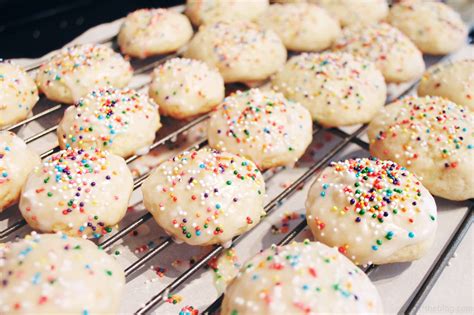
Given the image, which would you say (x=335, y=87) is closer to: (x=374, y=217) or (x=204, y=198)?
(x=374, y=217)

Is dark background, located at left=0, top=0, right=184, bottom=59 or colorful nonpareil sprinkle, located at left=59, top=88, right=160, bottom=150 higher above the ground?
dark background, located at left=0, top=0, right=184, bottom=59

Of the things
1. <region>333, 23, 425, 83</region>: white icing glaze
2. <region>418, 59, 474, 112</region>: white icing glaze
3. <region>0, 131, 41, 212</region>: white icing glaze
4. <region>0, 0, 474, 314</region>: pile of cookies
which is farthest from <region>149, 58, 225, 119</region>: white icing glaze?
<region>418, 59, 474, 112</region>: white icing glaze

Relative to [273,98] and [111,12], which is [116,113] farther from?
[111,12]

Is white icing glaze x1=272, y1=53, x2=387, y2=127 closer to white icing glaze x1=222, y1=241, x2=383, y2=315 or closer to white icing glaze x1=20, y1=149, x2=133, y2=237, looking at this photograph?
white icing glaze x1=222, y1=241, x2=383, y2=315

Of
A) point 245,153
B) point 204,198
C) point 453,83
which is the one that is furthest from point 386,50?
point 204,198

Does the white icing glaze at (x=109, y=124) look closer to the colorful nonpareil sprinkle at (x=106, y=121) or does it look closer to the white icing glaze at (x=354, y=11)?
the colorful nonpareil sprinkle at (x=106, y=121)

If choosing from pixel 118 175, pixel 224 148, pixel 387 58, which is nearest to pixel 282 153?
pixel 224 148

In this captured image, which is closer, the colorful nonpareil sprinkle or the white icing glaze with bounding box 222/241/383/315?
the white icing glaze with bounding box 222/241/383/315
